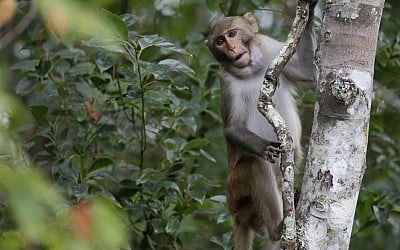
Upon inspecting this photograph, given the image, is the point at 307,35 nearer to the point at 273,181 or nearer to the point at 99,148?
the point at 273,181

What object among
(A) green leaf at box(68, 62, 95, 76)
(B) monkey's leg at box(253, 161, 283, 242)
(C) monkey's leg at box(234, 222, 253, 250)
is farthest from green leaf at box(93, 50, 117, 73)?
(C) monkey's leg at box(234, 222, 253, 250)

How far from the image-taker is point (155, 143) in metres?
5.00

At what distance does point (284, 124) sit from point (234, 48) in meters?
1.29

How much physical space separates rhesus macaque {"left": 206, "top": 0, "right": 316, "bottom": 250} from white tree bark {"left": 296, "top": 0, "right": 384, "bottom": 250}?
1.14m

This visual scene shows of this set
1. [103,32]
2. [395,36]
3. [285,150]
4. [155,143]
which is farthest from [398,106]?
[103,32]

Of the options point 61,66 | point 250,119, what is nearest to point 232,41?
point 250,119

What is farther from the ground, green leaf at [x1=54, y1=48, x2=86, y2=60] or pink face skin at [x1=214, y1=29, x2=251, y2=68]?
pink face skin at [x1=214, y1=29, x2=251, y2=68]

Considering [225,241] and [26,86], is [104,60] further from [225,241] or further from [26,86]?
[225,241]

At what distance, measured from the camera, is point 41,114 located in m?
4.49

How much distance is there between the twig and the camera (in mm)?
2865

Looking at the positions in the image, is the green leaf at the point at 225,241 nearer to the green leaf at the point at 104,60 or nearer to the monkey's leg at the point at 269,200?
the monkey's leg at the point at 269,200

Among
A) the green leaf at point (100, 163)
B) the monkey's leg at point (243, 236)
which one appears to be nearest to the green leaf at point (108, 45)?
the green leaf at point (100, 163)

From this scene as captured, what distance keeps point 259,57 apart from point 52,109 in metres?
1.56

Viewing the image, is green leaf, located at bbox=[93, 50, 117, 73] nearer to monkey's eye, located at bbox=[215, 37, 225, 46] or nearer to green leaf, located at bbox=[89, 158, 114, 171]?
green leaf, located at bbox=[89, 158, 114, 171]
